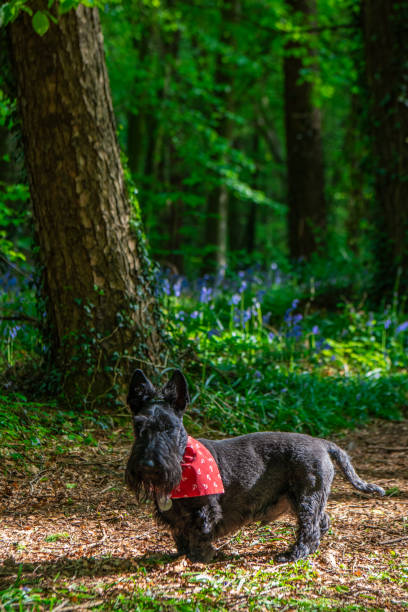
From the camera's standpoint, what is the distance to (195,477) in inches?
123

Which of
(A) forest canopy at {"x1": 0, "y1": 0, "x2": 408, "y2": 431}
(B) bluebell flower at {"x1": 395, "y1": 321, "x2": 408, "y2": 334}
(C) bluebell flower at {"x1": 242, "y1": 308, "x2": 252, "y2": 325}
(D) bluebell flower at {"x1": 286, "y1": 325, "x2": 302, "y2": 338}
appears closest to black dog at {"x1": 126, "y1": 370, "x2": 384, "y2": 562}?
(A) forest canopy at {"x1": 0, "y1": 0, "x2": 408, "y2": 431}

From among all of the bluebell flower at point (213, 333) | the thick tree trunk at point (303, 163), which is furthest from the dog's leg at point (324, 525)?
the thick tree trunk at point (303, 163)

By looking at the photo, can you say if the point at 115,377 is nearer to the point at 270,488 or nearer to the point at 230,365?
the point at 230,365

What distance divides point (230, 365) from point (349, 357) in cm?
202

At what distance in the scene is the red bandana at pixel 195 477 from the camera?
3.13 metres

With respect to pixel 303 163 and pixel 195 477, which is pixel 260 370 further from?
pixel 303 163

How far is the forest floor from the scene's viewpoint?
272 cm

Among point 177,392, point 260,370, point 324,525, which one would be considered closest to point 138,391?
point 177,392

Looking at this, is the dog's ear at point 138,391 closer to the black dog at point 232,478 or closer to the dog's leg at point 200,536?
the black dog at point 232,478

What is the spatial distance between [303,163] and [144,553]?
1172 centimetres

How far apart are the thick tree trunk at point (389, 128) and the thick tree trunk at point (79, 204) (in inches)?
212

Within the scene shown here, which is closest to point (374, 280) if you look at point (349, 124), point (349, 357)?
point (349, 357)

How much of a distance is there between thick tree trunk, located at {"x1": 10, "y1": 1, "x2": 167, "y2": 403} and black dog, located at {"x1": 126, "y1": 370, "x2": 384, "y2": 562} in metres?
2.15

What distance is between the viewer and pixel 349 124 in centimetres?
1309
